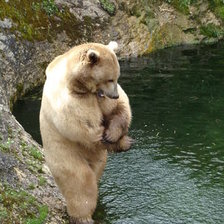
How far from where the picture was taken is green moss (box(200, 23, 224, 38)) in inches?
826

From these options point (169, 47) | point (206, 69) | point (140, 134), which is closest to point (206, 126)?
point (140, 134)

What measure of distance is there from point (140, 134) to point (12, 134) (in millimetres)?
3819

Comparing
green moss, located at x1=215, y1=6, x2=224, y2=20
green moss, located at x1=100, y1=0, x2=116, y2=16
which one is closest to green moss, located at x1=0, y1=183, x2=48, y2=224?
green moss, located at x1=100, y1=0, x2=116, y2=16

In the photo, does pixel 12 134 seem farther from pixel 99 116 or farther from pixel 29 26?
pixel 29 26

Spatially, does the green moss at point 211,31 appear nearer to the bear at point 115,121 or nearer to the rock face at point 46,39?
the rock face at point 46,39

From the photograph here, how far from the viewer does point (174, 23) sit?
20641 millimetres

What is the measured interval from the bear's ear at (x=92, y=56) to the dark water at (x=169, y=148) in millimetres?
2887

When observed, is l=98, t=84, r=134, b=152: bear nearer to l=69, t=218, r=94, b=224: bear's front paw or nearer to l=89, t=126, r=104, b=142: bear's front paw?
l=89, t=126, r=104, b=142: bear's front paw

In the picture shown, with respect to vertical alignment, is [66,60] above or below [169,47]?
above

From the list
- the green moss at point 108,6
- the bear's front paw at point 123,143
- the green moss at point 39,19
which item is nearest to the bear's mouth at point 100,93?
the bear's front paw at point 123,143

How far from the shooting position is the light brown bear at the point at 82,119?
20.4 ft

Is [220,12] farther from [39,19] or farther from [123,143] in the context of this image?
[123,143]

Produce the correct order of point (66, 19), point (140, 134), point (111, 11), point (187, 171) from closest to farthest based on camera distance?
point (187, 171) < point (140, 134) < point (66, 19) < point (111, 11)

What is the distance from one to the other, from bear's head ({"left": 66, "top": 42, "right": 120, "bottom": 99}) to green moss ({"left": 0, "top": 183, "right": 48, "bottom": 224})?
1.71 meters
